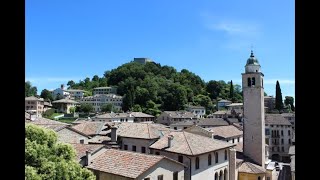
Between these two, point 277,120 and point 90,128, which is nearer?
point 90,128

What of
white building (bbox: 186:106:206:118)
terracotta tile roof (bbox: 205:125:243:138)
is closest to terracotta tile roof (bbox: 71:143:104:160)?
terracotta tile roof (bbox: 205:125:243:138)

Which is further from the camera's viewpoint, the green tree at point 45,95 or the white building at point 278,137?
the green tree at point 45,95

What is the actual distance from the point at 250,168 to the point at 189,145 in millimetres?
10696

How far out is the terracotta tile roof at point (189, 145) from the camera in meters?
25.1

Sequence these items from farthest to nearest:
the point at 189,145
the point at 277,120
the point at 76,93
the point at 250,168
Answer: the point at 76,93
the point at 277,120
the point at 250,168
the point at 189,145

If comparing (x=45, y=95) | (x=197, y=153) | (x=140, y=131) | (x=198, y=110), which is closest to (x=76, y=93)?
(x=45, y=95)

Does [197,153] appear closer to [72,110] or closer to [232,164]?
[232,164]

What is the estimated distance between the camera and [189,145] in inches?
1013

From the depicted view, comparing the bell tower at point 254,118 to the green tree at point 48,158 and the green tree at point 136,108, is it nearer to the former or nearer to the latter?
the green tree at point 48,158

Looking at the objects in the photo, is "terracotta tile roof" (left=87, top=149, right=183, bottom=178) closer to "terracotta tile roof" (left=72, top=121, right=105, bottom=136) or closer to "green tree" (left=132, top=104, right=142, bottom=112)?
"terracotta tile roof" (left=72, top=121, right=105, bottom=136)

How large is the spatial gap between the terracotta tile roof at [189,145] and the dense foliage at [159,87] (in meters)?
59.6

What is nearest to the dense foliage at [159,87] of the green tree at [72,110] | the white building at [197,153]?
the green tree at [72,110]

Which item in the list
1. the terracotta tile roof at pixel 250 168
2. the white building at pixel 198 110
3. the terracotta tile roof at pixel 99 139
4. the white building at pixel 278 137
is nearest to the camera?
the terracotta tile roof at pixel 99 139

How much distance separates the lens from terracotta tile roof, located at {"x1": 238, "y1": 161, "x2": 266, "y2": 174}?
3265 centimetres
